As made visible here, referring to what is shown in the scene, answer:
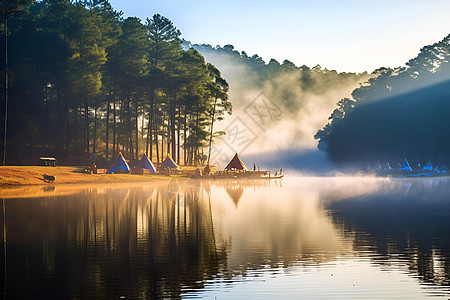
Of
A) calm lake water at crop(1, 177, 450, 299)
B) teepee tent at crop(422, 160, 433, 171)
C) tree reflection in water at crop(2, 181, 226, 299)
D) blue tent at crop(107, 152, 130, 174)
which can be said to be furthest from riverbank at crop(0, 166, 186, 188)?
teepee tent at crop(422, 160, 433, 171)

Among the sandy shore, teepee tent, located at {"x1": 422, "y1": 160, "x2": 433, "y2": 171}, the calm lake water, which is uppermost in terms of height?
teepee tent, located at {"x1": 422, "y1": 160, "x2": 433, "y2": 171}

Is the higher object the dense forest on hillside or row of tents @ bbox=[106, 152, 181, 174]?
the dense forest on hillside

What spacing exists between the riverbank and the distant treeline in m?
16.2

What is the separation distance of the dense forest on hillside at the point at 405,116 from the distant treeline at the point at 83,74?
43.9m

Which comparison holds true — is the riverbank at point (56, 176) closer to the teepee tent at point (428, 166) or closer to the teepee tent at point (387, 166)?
the teepee tent at point (428, 166)

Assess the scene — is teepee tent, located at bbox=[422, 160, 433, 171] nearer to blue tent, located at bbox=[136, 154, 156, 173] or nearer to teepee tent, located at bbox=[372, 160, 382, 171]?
teepee tent, located at bbox=[372, 160, 382, 171]

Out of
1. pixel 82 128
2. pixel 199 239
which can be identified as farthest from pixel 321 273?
pixel 82 128

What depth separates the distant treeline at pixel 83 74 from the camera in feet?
298

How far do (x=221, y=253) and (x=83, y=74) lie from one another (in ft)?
243

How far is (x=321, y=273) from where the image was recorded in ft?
55.9

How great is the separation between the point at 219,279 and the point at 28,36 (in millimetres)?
87723

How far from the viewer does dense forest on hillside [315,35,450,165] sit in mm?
124938

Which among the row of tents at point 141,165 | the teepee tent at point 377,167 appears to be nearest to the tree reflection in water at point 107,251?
the row of tents at point 141,165

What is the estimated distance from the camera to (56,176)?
65.8 metres
